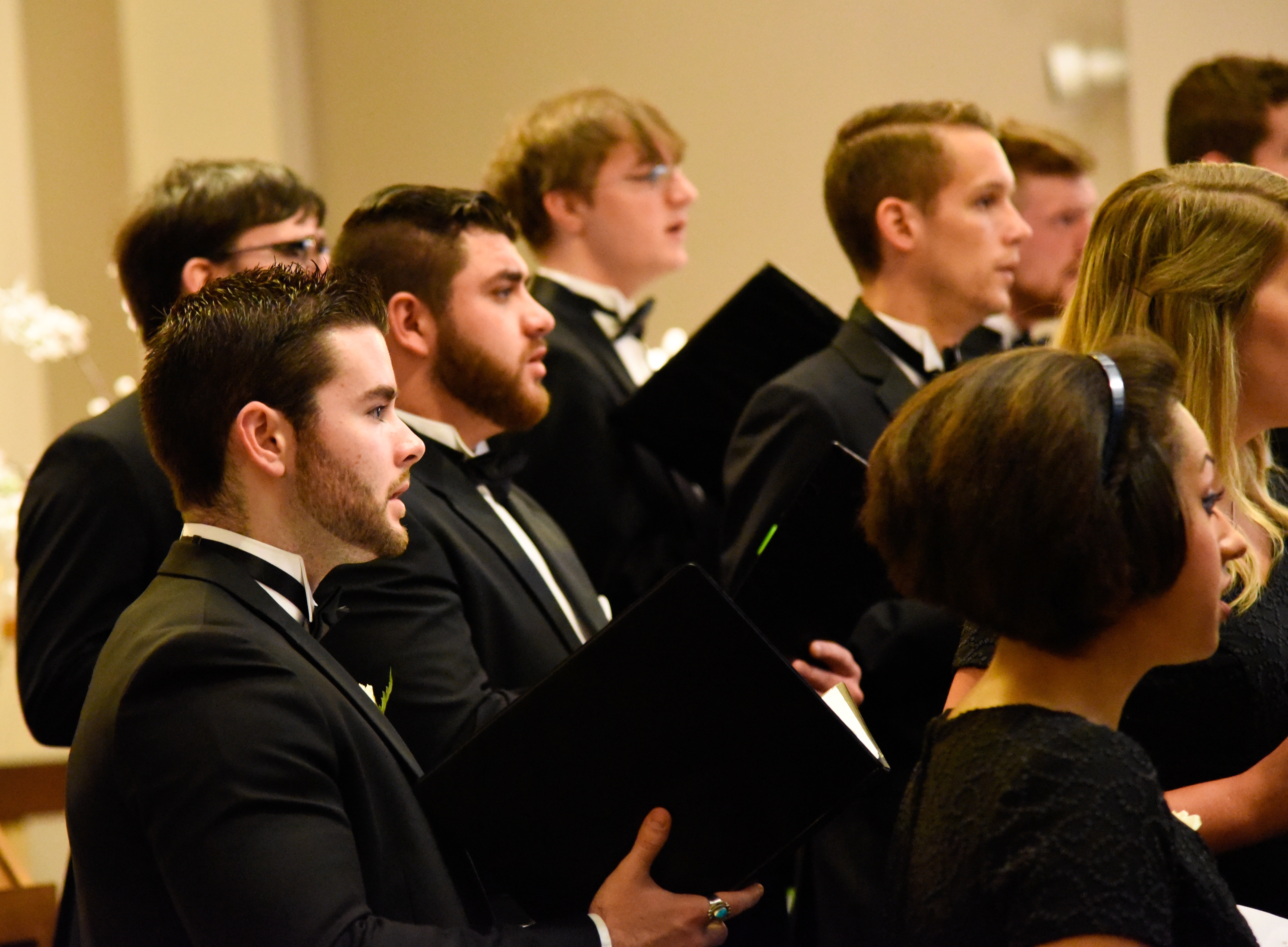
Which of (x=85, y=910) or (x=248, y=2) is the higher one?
(x=248, y=2)

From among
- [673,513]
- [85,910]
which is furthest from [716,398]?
[85,910]

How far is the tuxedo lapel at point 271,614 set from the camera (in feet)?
5.16

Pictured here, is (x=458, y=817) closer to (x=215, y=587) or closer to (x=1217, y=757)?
(x=215, y=587)

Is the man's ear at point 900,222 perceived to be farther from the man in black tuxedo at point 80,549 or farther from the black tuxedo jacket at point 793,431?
the man in black tuxedo at point 80,549

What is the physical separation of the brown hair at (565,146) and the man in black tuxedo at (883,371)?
1.95 feet

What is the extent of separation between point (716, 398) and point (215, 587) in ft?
5.02

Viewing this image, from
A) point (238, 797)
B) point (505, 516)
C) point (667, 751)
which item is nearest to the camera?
point (238, 797)

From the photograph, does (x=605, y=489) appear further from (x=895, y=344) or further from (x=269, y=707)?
(x=269, y=707)

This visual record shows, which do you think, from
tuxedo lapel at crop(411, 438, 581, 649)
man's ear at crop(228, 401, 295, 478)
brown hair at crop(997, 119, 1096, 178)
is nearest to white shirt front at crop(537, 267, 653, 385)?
tuxedo lapel at crop(411, 438, 581, 649)

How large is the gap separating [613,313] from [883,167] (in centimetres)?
76

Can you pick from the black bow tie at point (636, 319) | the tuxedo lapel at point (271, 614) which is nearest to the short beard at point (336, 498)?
the tuxedo lapel at point (271, 614)

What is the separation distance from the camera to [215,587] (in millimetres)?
1562

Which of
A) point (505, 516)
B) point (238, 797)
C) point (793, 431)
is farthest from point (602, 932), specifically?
point (793, 431)

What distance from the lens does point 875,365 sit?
2.77 metres
